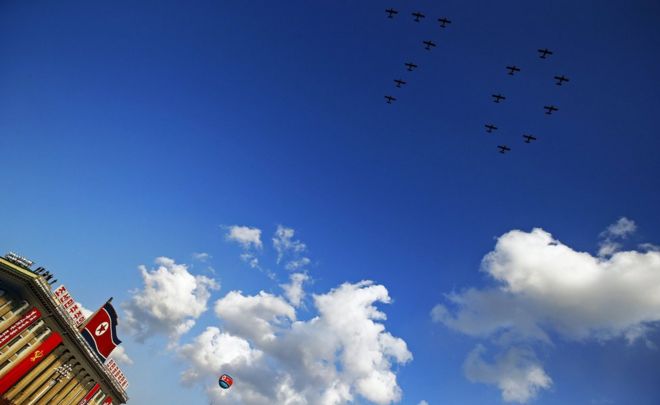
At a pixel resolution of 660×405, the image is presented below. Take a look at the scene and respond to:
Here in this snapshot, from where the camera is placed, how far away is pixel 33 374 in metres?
63.1

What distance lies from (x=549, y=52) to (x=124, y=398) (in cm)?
12127

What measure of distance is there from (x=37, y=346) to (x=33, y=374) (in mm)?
5013

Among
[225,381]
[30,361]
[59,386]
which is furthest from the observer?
[225,381]

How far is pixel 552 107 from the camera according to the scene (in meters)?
66.2

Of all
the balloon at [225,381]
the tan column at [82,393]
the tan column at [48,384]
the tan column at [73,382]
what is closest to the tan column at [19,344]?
the tan column at [48,384]

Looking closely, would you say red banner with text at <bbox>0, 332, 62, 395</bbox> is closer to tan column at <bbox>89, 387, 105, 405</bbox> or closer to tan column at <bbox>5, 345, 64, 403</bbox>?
tan column at <bbox>5, 345, 64, 403</bbox>

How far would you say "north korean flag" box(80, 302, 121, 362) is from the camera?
74812mm

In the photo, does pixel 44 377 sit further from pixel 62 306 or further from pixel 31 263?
pixel 31 263

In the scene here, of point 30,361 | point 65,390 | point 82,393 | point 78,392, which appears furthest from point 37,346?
point 82,393

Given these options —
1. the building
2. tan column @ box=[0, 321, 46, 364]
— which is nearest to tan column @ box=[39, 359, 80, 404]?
the building

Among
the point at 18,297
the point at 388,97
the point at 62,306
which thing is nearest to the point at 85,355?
the point at 62,306

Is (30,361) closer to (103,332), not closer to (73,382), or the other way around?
(73,382)

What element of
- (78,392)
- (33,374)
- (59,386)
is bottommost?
(33,374)

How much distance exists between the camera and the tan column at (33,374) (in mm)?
58906
